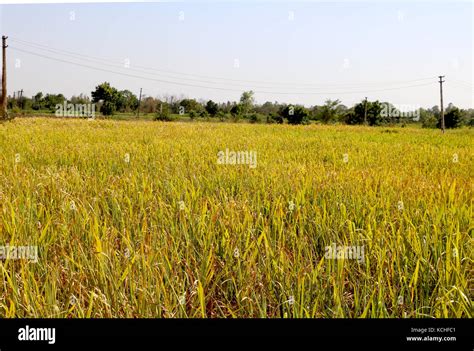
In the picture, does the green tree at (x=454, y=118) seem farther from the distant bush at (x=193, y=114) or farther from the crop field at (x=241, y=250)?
the crop field at (x=241, y=250)

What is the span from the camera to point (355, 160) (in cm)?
402

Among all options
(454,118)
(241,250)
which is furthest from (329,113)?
(241,250)

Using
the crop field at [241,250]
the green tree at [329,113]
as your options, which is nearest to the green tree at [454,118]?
the green tree at [329,113]

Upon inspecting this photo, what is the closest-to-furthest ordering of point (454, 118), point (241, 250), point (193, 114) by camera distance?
point (241, 250) < point (193, 114) < point (454, 118)

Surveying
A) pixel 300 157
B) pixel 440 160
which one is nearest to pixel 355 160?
pixel 300 157

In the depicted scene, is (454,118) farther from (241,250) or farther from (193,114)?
(241,250)

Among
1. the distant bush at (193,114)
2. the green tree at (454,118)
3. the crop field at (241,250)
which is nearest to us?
the crop field at (241,250)

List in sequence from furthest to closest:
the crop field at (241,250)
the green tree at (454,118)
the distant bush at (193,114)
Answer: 1. the green tree at (454,118)
2. the distant bush at (193,114)
3. the crop field at (241,250)

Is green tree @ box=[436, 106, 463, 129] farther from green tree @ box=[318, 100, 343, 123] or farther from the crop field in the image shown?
the crop field

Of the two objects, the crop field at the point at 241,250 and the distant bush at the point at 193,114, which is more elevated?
the distant bush at the point at 193,114

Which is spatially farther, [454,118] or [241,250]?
[454,118]

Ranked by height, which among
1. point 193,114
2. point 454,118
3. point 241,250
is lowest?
point 241,250

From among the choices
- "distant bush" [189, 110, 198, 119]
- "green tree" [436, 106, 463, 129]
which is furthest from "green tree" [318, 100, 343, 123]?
"distant bush" [189, 110, 198, 119]

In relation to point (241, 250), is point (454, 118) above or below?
above
